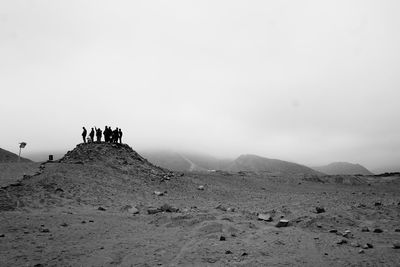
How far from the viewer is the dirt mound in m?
17.2

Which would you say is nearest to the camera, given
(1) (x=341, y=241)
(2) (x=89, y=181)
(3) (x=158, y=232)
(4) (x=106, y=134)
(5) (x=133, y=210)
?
(1) (x=341, y=241)

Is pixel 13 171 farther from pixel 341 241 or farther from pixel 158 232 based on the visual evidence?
pixel 341 241

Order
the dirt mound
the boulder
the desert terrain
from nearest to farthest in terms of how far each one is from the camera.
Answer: the desert terrain → the boulder → the dirt mound

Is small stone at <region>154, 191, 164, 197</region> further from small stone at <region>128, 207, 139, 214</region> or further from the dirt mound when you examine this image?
small stone at <region>128, 207, 139, 214</region>

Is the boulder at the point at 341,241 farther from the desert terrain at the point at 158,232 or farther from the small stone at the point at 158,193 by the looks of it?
the small stone at the point at 158,193

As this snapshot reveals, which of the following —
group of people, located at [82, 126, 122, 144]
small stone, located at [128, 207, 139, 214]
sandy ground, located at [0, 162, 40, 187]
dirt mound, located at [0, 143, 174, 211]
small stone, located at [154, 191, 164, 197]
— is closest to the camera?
small stone, located at [128, 207, 139, 214]

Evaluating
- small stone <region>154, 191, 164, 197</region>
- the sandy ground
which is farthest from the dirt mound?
small stone <region>154, 191, 164, 197</region>

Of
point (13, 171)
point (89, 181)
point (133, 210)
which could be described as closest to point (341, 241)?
point (133, 210)

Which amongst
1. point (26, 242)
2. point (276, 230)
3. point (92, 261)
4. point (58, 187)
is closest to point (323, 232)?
point (276, 230)

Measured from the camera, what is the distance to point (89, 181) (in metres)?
22.6

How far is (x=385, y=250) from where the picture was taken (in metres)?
9.60

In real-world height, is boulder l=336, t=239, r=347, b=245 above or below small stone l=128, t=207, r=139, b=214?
below

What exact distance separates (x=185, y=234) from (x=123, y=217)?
4.87 meters

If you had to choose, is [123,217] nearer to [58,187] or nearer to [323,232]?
[58,187]
